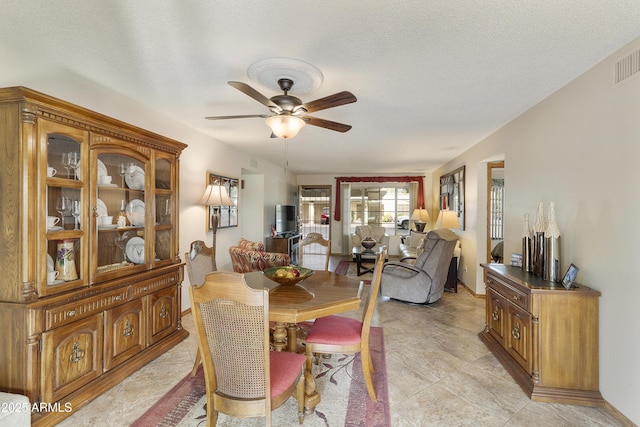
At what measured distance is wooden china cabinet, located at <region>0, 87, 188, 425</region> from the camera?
1.74m

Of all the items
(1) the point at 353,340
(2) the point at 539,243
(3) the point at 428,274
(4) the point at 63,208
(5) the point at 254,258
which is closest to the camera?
(4) the point at 63,208

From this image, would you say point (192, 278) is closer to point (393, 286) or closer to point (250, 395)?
point (250, 395)


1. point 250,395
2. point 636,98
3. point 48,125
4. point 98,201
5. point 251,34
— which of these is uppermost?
point 251,34

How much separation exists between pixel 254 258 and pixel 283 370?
80.0 inches

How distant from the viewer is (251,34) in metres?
1.78

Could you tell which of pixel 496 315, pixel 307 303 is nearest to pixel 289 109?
pixel 307 303

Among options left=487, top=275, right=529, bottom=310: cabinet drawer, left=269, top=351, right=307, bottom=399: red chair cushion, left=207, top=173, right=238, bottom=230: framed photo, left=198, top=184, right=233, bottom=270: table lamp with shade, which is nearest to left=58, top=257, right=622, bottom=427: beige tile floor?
left=487, top=275, right=529, bottom=310: cabinet drawer

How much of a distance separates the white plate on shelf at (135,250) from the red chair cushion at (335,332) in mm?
1656

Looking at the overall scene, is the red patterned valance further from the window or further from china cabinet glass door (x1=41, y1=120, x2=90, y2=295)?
china cabinet glass door (x1=41, y1=120, x2=90, y2=295)

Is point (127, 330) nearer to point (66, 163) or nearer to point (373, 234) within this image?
point (66, 163)

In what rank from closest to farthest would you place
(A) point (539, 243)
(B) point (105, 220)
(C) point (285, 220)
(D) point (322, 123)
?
(B) point (105, 220) → (D) point (322, 123) → (A) point (539, 243) → (C) point (285, 220)

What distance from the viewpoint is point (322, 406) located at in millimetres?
2068

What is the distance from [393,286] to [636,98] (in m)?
3.23

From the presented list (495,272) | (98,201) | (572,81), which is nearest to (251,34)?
(98,201)
